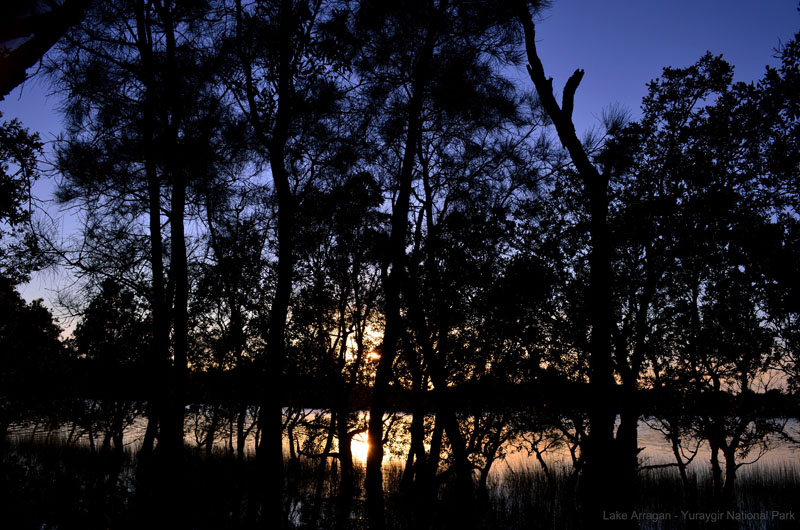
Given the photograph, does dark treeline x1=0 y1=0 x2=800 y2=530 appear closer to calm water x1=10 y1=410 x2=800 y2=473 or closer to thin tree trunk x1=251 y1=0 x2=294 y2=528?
thin tree trunk x1=251 y1=0 x2=294 y2=528

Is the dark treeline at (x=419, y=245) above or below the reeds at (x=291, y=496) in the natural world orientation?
above

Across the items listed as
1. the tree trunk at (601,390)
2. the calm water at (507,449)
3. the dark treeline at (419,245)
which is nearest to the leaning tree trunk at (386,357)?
the dark treeline at (419,245)

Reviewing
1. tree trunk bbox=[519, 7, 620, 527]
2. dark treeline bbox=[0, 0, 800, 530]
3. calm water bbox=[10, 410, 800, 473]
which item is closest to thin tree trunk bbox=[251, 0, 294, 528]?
dark treeline bbox=[0, 0, 800, 530]

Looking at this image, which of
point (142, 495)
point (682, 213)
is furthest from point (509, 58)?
point (142, 495)

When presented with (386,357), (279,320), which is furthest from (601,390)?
(279,320)

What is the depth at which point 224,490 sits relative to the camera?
13.6 m

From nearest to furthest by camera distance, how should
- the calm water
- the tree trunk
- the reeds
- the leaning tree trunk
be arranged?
the tree trunk
the leaning tree trunk
the reeds
the calm water

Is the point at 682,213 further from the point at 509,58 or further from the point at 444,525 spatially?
the point at 444,525

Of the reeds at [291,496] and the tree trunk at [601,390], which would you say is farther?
the reeds at [291,496]

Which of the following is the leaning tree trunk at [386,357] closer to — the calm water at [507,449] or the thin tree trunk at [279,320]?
the thin tree trunk at [279,320]

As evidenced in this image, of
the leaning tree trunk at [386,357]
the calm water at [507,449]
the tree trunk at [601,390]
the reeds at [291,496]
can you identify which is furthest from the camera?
the calm water at [507,449]

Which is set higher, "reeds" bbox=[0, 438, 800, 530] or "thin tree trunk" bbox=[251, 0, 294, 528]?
"thin tree trunk" bbox=[251, 0, 294, 528]

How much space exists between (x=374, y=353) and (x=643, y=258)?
681 centimetres

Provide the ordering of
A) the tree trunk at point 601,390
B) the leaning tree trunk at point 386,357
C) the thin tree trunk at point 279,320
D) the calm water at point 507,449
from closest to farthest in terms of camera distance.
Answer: the tree trunk at point 601,390
the thin tree trunk at point 279,320
the leaning tree trunk at point 386,357
the calm water at point 507,449
